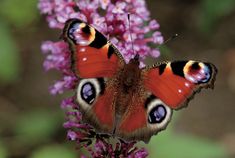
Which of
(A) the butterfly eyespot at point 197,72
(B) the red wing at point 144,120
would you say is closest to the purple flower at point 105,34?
(B) the red wing at point 144,120

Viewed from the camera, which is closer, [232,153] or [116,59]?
[116,59]

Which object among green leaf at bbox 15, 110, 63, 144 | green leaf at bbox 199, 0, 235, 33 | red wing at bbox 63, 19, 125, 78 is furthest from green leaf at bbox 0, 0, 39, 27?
red wing at bbox 63, 19, 125, 78

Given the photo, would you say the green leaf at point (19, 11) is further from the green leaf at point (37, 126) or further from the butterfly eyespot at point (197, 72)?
the butterfly eyespot at point (197, 72)

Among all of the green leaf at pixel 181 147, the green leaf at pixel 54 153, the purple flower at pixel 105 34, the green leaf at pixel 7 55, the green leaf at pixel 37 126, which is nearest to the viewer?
the purple flower at pixel 105 34

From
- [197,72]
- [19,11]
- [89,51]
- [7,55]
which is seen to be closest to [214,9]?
[19,11]

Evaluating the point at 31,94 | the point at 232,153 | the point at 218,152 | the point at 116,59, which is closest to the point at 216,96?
the point at 232,153

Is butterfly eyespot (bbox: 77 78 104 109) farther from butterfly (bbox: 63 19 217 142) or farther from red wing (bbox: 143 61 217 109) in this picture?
red wing (bbox: 143 61 217 109)

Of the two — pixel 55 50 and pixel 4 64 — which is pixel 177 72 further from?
pixel 4 64

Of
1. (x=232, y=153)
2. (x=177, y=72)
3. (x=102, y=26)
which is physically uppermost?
(x=102, y=26)
